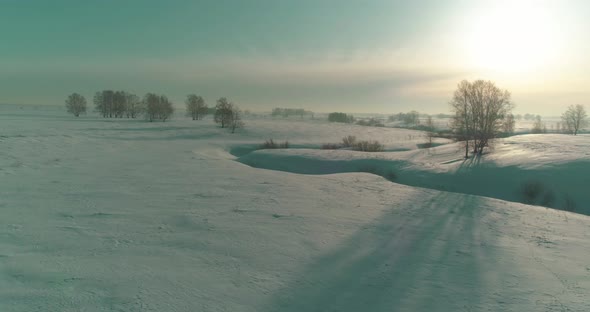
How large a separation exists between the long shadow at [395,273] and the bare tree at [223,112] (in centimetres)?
5654

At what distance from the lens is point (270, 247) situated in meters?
8.33

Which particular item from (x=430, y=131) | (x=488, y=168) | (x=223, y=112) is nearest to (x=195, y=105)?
(x=223, y=112)

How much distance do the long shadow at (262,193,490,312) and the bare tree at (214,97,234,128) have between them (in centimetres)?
5654

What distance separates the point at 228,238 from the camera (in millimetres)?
8797

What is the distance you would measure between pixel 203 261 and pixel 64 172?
14281 millimetres

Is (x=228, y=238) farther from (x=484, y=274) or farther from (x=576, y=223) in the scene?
(x=576, y=223)

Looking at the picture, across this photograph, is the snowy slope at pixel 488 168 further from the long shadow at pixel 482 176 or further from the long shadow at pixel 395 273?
the long shadow at pixel 395 273

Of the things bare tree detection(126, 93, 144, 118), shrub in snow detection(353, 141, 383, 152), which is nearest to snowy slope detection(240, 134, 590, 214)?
shrub in snow detection(353, 141, 383, 152)

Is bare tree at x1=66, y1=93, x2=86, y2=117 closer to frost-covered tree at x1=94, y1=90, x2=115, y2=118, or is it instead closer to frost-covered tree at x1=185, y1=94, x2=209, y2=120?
frost-covered tree at x1=94, y1=90, x2=115, y2=118

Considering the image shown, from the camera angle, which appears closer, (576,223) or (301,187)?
(576,223)

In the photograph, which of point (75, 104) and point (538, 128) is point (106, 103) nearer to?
point (75, 104)

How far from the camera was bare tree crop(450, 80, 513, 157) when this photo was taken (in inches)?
1225

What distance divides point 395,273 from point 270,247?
10.1 ft

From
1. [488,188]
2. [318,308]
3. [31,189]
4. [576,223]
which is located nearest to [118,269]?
[318,308]
